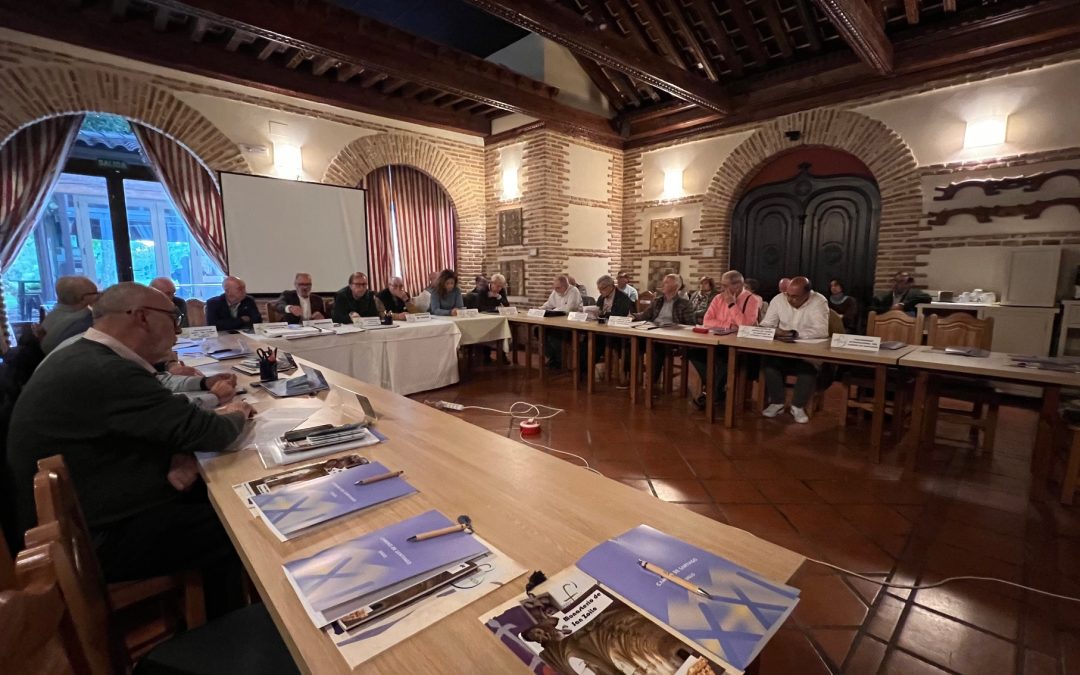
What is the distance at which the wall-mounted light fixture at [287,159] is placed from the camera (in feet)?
18.8

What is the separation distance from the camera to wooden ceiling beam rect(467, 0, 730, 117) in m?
3.87

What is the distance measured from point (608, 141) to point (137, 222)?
655cm

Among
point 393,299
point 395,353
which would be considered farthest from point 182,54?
point 395,353

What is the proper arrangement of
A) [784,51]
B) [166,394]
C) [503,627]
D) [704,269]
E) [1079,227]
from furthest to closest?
[704,269], [784,51], [1079,227], [166,394], [503,627]

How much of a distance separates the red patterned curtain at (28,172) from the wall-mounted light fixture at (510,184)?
196 inches

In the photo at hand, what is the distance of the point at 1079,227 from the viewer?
14.4 ft

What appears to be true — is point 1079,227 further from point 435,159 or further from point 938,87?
point 435,159

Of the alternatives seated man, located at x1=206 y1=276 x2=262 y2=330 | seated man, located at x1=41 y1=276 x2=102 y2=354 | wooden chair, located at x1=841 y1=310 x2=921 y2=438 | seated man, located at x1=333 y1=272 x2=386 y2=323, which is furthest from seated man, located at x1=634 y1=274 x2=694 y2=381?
seated man, located at x1=41 y1=276 x2=102 y2=354

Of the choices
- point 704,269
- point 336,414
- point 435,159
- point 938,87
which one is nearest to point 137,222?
point 435,159

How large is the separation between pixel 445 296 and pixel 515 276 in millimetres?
1973

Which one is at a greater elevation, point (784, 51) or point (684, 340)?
point (784, 51)

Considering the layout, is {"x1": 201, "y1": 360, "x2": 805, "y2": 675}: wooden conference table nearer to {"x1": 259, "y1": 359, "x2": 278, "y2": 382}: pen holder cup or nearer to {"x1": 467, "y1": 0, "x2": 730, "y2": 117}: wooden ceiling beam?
{"x1": 259, "y1": 359, "x2": 278, "y2": 382}: pen holder cup

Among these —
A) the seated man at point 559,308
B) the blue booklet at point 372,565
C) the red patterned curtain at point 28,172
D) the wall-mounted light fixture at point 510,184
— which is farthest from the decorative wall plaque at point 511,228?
the blue booklet at point 372,565

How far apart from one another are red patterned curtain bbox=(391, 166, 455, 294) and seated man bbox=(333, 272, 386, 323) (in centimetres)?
288
